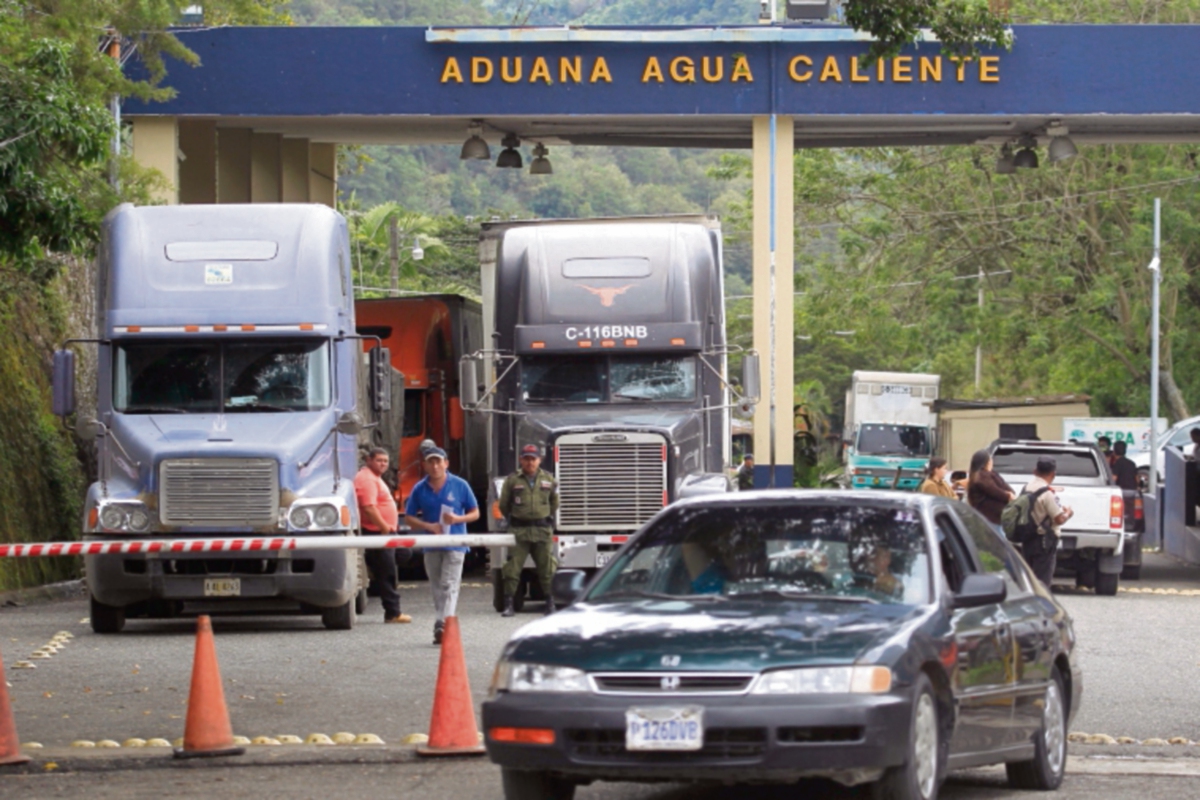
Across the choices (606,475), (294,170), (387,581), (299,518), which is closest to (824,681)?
(299,518)

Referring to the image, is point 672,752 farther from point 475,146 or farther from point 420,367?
point 475,146

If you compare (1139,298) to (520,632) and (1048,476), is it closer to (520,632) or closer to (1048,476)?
(1048,476)

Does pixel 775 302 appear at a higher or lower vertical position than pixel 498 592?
higher

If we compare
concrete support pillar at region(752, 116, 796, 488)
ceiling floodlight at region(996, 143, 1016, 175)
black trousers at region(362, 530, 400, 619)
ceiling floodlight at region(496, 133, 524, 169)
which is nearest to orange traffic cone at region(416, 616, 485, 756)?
black trousers at region(362, 530, 400, 619)

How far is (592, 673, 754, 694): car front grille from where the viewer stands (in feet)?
24.2

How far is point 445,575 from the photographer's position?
16359 millimetres

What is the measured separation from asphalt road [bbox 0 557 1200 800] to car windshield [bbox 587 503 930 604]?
1118 millimetres

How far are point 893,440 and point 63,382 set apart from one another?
120 feet

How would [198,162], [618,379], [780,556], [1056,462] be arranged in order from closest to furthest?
1. [780,556]
2. [618,379]
3. [1056,462]
4. [198,162]

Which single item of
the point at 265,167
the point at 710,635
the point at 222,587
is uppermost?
the point at 265,167

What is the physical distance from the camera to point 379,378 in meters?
19.3

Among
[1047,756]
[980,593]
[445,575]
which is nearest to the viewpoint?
[980,593]

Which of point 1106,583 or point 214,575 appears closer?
point 214,575

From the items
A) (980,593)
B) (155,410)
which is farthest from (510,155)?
(980,593)
